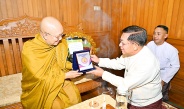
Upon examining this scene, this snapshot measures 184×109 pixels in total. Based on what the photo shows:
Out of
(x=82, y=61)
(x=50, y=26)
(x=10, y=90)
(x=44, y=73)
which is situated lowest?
(x=10, y=90)

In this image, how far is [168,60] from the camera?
2648 millimetres

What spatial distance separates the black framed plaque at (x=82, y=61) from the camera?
1793 millimetres

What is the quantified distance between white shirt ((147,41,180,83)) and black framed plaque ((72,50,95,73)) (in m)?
1.48

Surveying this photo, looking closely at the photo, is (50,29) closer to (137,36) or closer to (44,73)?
(44,73)

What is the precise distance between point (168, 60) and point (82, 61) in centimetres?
168

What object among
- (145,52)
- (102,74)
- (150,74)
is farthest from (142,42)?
(102,74)

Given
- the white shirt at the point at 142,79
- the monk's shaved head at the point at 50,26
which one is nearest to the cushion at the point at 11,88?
the white shirt at the point at 142,79

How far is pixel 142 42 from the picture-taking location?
1.58 metres

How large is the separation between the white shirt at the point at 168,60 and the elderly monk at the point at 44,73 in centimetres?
165

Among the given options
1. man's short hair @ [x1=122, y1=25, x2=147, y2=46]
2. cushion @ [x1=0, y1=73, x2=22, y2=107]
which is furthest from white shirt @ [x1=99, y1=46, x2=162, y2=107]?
cushion @ [x1=0, y1=73, x2=22, y2=107]

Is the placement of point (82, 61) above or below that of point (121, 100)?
above

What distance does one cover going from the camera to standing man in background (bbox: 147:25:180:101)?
2562mm

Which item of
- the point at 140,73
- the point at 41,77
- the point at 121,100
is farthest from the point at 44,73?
the point at 140,73

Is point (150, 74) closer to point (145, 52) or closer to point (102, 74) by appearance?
point (145, 52)
